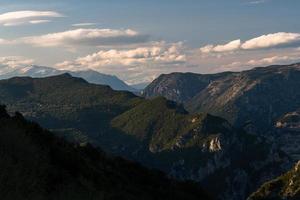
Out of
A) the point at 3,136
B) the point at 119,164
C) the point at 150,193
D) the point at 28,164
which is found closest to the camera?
the point at 28,164

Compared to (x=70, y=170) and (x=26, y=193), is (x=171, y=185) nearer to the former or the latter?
(x=70, y=170)

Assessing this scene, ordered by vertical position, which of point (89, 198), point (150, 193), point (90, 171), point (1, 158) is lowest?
point (150, 193)

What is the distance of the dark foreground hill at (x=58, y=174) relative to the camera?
31.1 meters

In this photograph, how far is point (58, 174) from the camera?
175 feet

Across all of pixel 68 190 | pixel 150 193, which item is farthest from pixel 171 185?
pixel 68 190

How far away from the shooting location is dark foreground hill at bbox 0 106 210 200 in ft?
102

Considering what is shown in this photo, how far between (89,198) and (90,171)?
3790cm

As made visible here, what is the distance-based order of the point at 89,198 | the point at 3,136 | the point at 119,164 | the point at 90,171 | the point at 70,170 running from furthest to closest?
the point at 119,164, the point at 90,171, the point at 70,170, the point at 3,136, the point at 89,198

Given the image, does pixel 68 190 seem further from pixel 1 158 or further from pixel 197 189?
pixel 197 189

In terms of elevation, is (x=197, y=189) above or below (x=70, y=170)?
below

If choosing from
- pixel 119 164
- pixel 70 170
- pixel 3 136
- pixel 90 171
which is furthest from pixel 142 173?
pixel 3 136

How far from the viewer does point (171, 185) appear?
102625 millimetres

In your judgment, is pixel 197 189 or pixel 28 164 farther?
pixel 197 189

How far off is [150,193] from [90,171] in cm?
1389
